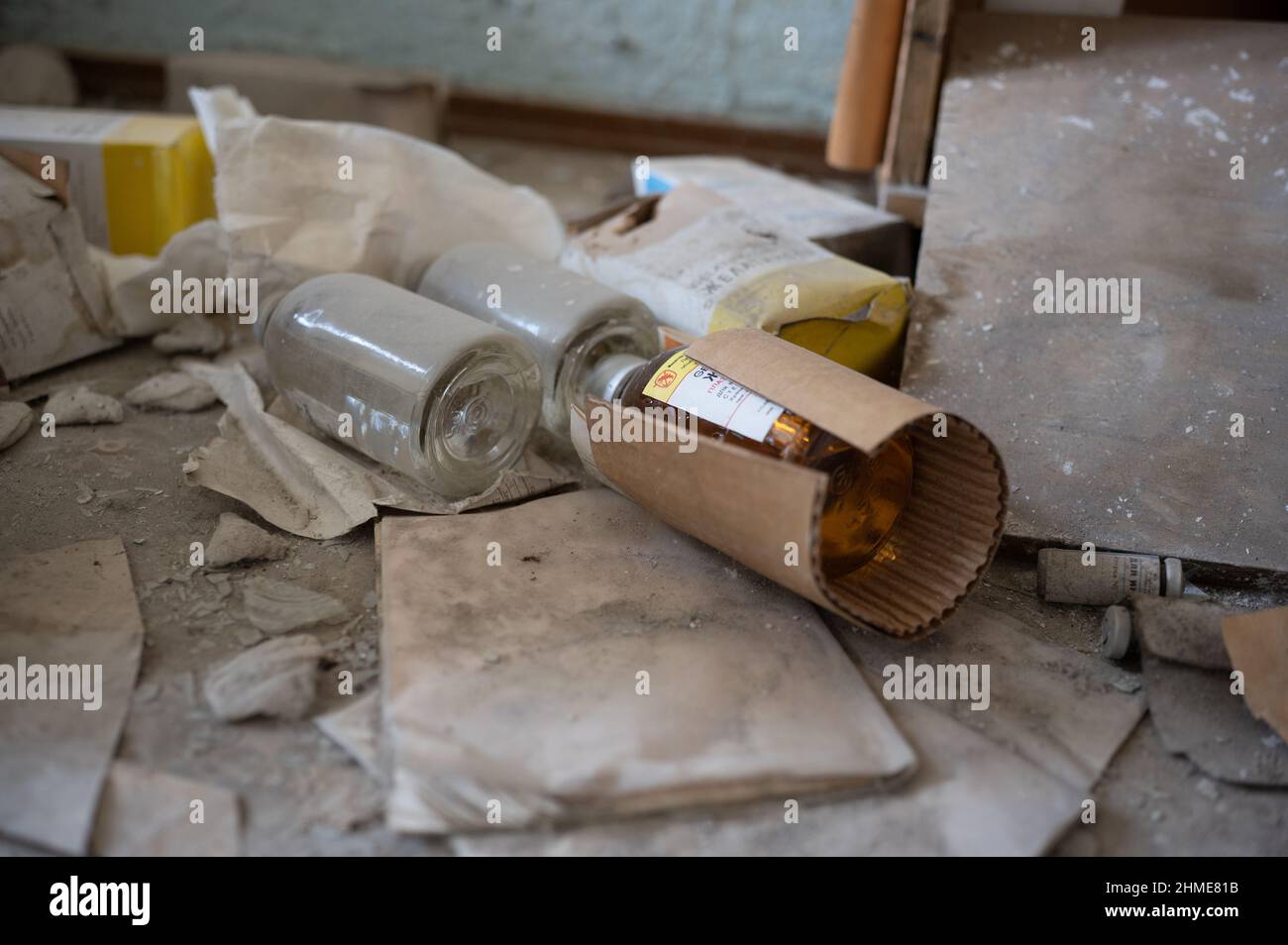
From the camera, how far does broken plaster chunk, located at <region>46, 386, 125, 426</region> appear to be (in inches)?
70.2

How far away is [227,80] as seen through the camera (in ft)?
9.19

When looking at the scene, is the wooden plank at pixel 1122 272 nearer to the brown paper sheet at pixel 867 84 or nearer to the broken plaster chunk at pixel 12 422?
the brown paper sheet at pixel 867 84

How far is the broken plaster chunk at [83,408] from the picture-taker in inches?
70.2

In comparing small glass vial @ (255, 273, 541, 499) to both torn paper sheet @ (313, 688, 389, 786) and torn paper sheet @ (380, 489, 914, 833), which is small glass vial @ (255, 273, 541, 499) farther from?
torn paper sheet @ (313, 688, 389, 786)

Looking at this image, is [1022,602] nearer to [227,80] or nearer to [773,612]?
[773,612]

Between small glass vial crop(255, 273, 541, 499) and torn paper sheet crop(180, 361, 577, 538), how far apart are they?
0.03m

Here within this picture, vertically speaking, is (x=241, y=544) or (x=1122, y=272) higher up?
(x=1122, y=272)

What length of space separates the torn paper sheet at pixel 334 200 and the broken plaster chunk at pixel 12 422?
405mm

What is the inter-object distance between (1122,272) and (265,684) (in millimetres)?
1537

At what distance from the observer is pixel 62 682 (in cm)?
125

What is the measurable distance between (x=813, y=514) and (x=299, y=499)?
32.6 inches

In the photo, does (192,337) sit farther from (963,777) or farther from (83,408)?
(963,777)

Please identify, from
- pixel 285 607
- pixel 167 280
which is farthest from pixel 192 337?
pixel 285 607

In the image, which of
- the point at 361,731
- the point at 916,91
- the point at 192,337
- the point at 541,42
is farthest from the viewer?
the point at 541,42
